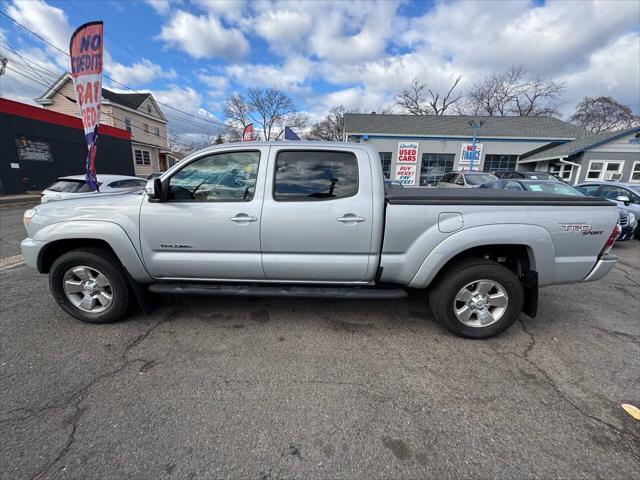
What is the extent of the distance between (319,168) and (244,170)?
783 mm

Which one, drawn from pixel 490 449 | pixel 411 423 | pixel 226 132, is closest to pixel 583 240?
pixel 490 449

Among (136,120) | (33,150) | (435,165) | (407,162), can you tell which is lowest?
(33,150)

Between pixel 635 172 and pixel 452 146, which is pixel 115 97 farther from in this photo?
pixel 635 172

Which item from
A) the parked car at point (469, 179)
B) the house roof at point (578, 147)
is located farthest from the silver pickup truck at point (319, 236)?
the house roof at point (578, 147)

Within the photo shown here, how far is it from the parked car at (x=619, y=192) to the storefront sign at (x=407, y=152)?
16307 mm

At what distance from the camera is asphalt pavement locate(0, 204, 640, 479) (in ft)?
5.76

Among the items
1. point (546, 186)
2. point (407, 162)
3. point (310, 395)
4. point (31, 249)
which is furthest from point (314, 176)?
point (407, 162)

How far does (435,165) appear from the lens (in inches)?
1009

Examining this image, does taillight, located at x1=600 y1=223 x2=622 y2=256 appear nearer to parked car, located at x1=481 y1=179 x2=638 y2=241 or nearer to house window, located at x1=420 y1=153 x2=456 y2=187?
parked car, located at x1=481 y1=179 x2=638 y2=241

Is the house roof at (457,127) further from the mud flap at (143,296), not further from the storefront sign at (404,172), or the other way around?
the mud flap at (143,296)

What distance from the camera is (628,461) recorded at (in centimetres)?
176

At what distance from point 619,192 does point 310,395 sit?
11.2m

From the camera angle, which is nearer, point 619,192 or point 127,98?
point 619,192

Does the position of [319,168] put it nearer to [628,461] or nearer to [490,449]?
[490,449]
